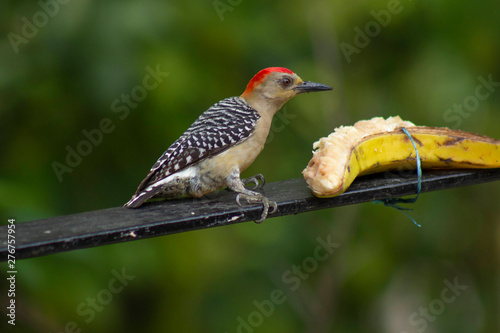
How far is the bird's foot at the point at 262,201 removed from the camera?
2.47 metres

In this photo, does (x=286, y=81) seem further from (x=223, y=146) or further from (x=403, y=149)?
(x=403, y=149)

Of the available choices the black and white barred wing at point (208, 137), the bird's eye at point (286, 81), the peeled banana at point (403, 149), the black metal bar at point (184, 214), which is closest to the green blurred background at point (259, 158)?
the black and white barred wing at point (208, 137)

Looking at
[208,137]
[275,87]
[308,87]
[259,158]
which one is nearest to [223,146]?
[208,137]

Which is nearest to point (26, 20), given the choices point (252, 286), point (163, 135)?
point (163, 135)

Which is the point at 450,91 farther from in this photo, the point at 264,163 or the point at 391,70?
the point at 264,163

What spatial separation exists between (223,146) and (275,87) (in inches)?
21.6

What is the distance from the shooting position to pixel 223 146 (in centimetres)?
303

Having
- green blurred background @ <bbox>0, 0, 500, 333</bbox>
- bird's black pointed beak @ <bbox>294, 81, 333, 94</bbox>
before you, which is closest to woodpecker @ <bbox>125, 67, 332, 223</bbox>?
A: bird's black pointed beak @ <bbox>294, 81, 333, 94</bbox>

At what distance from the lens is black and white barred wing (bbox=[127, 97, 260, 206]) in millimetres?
2891

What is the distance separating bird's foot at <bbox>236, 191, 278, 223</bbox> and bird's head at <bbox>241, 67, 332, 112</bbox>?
0.80 metres

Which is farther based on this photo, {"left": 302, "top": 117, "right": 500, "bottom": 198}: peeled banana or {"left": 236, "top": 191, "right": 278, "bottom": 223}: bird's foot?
{"left": 302, "top": 117, "right": 500, "bottom": 198}: peeled banana

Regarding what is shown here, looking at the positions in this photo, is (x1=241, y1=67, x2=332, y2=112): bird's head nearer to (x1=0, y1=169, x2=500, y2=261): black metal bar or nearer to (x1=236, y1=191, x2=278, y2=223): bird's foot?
(x1=0, y1=169, x2=500, y2=261): black metal bar

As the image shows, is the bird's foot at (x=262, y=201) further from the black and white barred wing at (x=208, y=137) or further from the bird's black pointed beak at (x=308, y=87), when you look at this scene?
the bird's black pointed beak at (x=308, y=87)

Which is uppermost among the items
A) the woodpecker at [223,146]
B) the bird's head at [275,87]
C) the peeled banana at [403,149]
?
the bird's head at [275,87]
